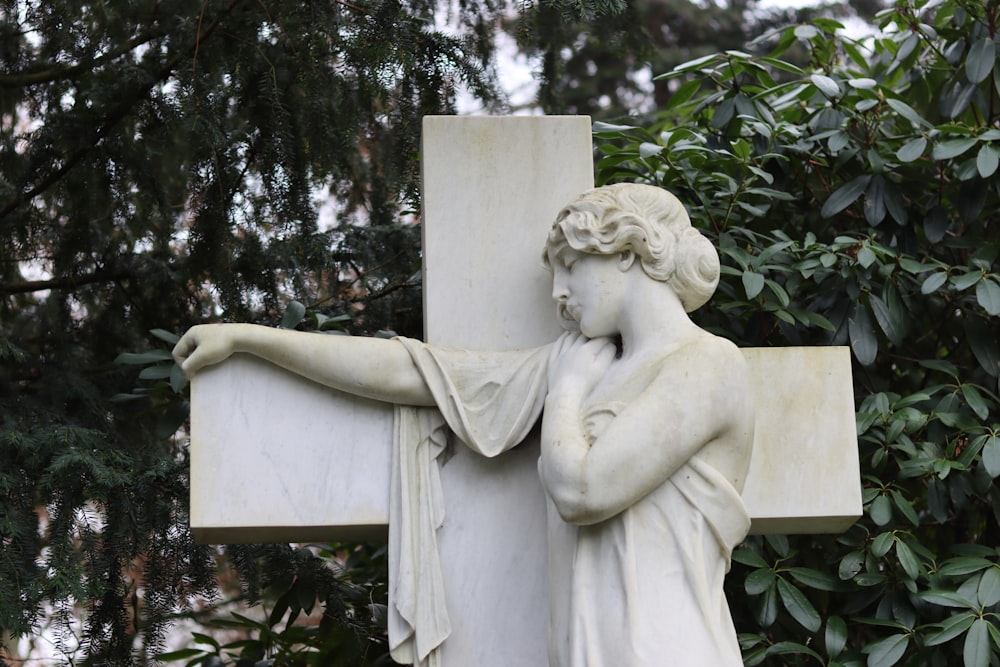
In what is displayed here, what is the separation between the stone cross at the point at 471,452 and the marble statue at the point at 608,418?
9 centimetres

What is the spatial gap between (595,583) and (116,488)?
5.11 feet

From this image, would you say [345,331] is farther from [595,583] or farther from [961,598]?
[961,598]

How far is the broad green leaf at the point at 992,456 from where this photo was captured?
4555mm

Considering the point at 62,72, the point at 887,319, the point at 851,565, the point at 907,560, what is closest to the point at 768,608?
the point at 851,565

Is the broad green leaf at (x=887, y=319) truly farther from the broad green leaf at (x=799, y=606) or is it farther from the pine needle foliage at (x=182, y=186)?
the pine needle foliage at (x=182, y=186)

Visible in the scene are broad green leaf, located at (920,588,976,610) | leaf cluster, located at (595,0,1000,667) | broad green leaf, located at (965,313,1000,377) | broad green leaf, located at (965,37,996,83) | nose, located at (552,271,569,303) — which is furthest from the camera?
broad green leaf, located at (965,37,996,83)

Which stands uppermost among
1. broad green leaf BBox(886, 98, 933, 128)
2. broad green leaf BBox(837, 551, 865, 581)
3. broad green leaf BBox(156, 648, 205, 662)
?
broad green leaf BBox(886, 98, 933, 128)

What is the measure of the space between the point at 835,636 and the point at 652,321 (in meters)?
1.33

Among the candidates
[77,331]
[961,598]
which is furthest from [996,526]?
[77,331]

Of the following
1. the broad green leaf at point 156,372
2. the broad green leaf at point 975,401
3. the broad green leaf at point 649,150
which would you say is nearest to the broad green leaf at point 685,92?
the broad green leaf at point 649,150

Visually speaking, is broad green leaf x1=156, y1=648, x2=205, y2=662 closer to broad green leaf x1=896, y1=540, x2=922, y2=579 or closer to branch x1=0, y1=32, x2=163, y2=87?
branch x1=0, y1=32, x2=163, y2=87

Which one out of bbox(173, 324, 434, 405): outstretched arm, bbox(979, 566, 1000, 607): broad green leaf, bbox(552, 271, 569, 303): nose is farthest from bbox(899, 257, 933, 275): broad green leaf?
bbox(173, 324, 434, 405): outstretched arm

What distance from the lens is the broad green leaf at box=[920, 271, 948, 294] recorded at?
4.84 metres

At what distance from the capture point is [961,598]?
4434 millimetres
